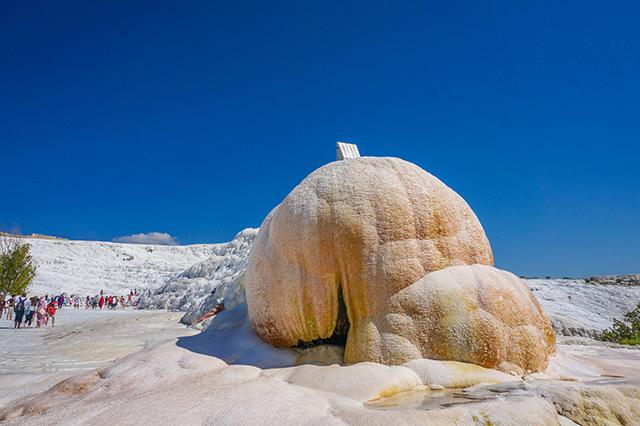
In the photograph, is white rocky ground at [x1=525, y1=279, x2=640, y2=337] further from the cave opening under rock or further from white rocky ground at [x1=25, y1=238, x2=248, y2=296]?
white rocky ground at [x1=25, y1=238, x2=248, y2=296]

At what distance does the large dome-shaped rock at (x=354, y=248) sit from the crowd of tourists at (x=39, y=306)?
1673 cm

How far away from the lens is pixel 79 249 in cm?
5269

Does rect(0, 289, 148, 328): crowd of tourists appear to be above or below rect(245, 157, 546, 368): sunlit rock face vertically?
below

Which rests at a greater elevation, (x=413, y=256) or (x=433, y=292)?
(x=413, y=256)

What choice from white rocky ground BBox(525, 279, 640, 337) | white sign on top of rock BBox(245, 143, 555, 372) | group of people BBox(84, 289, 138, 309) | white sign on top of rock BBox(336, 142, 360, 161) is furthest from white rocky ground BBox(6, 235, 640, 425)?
group of people BBox(84, 289, 138, 309)

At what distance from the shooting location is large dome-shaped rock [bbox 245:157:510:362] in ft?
14.6

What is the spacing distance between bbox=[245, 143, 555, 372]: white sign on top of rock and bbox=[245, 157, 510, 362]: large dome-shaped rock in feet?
0.04

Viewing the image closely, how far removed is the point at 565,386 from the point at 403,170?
3.03 m

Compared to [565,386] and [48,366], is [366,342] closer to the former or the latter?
[565,386]

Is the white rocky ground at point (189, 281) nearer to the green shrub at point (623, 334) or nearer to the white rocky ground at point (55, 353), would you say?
→ the green shrub at point (623, 334)

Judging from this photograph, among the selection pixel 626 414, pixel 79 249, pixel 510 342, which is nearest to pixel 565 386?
pixel 626 414

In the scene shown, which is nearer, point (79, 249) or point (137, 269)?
point (137, 269)

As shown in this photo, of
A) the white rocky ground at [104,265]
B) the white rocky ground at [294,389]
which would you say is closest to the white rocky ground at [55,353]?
the white rocky ground at [294,389]

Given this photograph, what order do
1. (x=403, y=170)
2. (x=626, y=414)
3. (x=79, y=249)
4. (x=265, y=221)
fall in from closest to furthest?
(x=626, y=414)
(x=403, y=170)
(x=265, y=221)
(x=79, y=249)
